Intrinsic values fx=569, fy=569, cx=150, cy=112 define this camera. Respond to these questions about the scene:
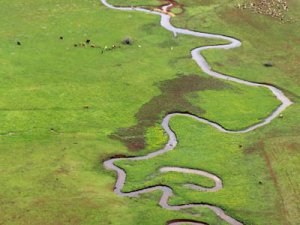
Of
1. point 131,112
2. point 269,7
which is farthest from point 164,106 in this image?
point 269,7

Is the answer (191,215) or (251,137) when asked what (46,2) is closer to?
(251,137)

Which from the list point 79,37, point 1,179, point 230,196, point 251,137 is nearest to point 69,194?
point 1,179

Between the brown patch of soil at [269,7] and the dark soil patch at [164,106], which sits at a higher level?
the brown patch of soil at [269,7]

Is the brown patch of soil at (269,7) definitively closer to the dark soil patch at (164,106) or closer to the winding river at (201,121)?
the winding river at (201,121)

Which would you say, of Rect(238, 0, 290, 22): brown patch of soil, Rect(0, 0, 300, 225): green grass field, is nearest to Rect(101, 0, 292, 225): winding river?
Rect(0, 0, 300, 225): green grass field

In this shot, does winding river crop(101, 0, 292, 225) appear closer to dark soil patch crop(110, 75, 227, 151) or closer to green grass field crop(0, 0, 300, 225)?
green grass field crop(0, 0, 300, 225)

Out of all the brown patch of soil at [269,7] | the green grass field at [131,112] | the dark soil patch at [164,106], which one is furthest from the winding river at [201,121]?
the brown patch of soil at [269,7]
